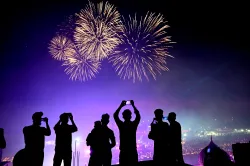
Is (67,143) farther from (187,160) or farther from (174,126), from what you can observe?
(187,160)

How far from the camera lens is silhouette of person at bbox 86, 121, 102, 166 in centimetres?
672

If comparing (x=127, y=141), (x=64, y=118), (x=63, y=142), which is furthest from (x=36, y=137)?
(x=127, y=141)

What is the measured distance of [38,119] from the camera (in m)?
6.63

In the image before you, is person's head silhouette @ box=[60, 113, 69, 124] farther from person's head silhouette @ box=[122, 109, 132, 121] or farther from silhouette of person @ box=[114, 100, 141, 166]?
person's head silhouette @ box=[122, 109, 132, 121]

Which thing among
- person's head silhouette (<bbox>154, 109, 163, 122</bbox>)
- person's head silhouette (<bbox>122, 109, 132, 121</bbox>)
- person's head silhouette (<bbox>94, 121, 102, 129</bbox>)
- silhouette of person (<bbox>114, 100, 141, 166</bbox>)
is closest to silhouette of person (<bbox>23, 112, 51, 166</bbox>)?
person's head silhouette (<bbox>94, 121, 102, 129</bbox>)

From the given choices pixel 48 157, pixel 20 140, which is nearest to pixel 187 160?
pixel 48 157

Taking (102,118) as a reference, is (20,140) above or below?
below

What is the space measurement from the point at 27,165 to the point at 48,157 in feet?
323

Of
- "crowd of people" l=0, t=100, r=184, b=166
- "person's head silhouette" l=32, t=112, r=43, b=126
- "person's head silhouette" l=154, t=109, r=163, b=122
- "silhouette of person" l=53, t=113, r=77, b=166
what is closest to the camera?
"crowd of people" l=0, t=100, r=184, b=166

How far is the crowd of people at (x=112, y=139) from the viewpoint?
19.7ft

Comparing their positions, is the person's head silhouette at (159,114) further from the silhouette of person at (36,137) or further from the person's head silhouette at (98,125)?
the silhouette of person at (36,137)

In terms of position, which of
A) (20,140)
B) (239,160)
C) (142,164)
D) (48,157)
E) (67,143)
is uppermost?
(67,143)

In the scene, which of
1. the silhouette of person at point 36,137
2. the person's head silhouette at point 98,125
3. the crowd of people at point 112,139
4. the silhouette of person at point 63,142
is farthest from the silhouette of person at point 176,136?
the silhouette of person at point 36,137

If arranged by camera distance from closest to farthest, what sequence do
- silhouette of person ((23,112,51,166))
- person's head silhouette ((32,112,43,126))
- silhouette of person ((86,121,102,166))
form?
silhouette of person ((23,112,51,166))
person's head silhouette ((32,112,43,126))
silhouette of person ((86,121,102,166))
